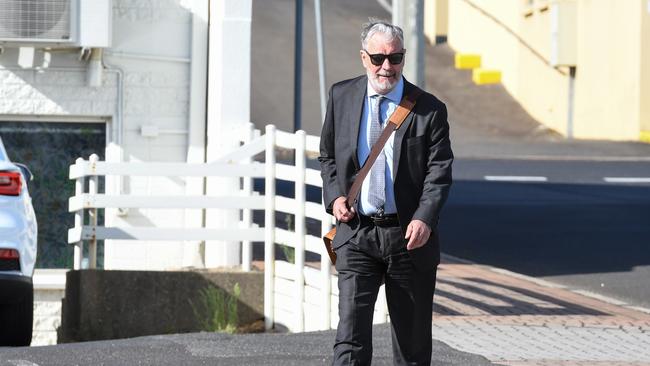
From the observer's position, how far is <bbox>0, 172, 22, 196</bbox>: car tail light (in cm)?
1005

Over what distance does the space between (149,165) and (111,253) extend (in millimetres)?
2291

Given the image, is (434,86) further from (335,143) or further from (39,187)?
(335,143)

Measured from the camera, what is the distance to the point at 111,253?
613 inches

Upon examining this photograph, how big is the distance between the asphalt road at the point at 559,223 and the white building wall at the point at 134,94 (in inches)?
114

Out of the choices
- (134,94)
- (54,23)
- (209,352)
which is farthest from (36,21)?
(209,352)

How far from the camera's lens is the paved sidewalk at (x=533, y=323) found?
31.8 feet

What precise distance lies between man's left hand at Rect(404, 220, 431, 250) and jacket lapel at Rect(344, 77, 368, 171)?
0.37m

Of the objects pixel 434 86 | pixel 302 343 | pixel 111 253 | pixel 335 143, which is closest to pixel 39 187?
pixel 111 253

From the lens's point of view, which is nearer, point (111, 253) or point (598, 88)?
point (111, 253)

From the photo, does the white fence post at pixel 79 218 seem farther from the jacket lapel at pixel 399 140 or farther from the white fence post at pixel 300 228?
the jacket lapel at pixel 399 140

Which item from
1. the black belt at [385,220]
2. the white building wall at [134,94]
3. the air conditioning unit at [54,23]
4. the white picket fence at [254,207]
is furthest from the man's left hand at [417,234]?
the white building wall at [134,94]

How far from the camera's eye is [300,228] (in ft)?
40.7

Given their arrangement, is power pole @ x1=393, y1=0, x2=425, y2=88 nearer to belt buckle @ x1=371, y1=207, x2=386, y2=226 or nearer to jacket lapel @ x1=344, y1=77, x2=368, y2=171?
jacket lapel @ x1=344, y1=77, x2=368, y2=171

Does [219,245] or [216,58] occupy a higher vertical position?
[216,58]
